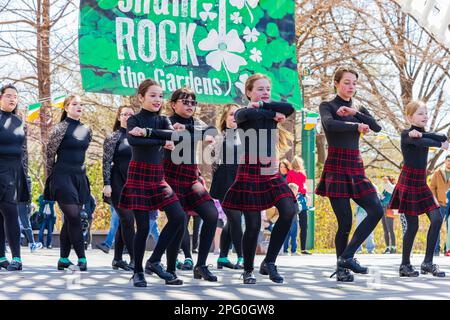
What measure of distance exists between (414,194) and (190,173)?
235cm

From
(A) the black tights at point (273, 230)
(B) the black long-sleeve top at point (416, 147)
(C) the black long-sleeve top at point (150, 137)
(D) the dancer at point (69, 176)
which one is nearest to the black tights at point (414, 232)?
(B) the black long-sleeve top at point (416, 147)

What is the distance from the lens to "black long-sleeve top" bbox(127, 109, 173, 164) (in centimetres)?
779

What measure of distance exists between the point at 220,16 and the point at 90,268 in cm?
670

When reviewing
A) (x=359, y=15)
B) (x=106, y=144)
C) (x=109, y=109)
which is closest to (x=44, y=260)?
(x=106, y=144)

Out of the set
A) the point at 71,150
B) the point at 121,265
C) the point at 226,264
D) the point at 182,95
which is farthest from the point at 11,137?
the point at 226,264

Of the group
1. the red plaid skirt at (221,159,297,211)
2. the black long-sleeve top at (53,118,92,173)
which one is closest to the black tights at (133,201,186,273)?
the red plaid skirt at (221,159,297,211)

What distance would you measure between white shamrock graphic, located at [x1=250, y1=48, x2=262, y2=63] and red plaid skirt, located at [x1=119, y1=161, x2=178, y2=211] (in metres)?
8.26

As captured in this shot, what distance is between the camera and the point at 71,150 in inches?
381

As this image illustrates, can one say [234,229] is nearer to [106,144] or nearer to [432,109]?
[106,144]

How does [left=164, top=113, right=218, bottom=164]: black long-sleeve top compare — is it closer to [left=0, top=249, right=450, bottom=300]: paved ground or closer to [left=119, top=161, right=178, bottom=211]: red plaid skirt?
[left=119, top=161, right=178, bottom=211]: red plaid skirt

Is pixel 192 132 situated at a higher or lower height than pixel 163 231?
higher

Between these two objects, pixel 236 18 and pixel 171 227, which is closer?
pixel 171 227

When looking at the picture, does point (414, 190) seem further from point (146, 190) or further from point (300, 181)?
point (300, 181)

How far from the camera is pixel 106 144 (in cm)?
1006
